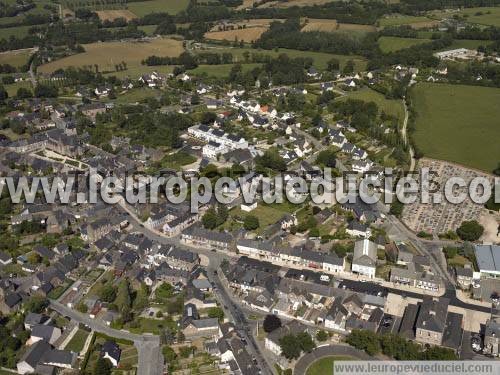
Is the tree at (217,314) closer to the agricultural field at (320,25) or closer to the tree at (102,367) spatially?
the tree at (102,367)

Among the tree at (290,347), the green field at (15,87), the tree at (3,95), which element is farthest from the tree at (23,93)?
the tree at (290,347)

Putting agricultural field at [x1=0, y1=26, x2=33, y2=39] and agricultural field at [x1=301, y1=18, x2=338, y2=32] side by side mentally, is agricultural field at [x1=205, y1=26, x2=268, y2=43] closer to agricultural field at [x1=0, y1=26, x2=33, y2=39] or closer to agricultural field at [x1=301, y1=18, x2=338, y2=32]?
agricultural field at [x1=301, y1=18, x2=338, y2=32]

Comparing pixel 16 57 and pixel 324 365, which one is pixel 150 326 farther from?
pixel 16 57

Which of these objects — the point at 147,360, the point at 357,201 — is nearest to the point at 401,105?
the point at 357,201

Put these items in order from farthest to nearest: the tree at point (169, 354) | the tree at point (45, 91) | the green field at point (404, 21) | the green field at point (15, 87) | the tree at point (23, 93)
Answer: the green field at point (404, 21)
the green field at point (15, 87)
the tree at point (45, 91)
the tree at point (23, 93)
the tree at point (169, 354)

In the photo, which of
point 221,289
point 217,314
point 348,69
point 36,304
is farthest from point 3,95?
point 217,314

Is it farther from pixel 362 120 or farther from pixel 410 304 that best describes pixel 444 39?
pixel 410 304

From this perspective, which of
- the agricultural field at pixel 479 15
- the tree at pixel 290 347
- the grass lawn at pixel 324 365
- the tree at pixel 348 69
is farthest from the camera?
the agricultural field at pixel 479 15
